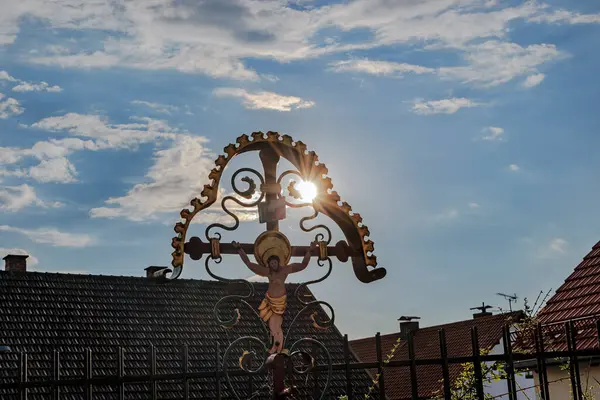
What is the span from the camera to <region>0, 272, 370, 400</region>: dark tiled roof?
17.4 metres

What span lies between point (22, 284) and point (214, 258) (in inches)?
561

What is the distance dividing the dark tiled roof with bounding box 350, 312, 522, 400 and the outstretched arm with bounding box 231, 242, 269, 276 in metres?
17.4

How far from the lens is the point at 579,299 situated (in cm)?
1326

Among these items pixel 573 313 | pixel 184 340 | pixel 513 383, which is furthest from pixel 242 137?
A: pixel 184 340

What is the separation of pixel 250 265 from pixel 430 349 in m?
24.6

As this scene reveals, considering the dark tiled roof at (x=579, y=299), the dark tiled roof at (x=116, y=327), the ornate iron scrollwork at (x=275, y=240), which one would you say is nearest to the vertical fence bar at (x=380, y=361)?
the ornate iron scrollwork at (x=275, y=240)

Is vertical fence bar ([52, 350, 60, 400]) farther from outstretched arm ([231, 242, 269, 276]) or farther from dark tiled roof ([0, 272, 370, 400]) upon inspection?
dark tiled roof ([0, 272, 370, 400])

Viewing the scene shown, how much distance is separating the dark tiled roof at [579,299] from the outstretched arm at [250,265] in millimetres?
7243

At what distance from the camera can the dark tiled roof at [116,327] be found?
1741 cm

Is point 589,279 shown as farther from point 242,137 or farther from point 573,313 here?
point 242,137

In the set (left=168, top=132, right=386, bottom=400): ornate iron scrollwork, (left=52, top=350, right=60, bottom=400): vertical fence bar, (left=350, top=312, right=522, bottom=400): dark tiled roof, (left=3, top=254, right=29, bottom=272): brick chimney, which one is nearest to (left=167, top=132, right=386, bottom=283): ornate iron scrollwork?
(left=168, top=132, right=386, bottom=400): ornate iron scrollwork

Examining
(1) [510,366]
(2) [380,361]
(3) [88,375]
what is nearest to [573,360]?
(1) [510,366]

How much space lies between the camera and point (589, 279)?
13.6 metres

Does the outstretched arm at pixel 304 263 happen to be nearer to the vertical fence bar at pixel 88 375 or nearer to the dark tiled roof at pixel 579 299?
the vertical fence bar at pixel 88 375
